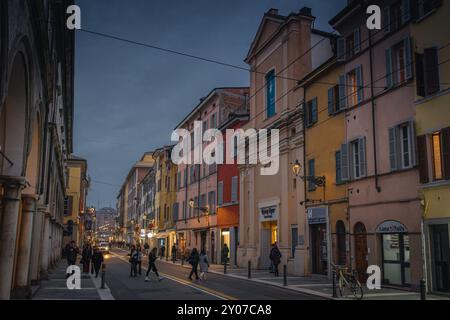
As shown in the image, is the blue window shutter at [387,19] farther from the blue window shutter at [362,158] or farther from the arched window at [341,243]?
the arched window at [341,243]

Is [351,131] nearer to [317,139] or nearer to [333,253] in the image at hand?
[317,139]

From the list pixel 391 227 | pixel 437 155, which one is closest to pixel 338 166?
pixel 391 227

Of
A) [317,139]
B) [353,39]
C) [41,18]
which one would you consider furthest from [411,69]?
[41,18]

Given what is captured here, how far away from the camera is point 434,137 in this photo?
18344 mm

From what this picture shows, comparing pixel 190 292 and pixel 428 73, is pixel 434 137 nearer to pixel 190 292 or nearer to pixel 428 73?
pixel 428 73

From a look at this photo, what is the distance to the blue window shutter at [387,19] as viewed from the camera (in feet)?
69.2

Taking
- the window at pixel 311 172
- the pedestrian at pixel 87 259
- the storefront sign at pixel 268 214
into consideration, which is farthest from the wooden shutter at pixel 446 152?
the pedestrian at pixel 87 259

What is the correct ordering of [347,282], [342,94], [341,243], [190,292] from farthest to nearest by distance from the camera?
[342,94], [341,243], [190,292], [347,282]

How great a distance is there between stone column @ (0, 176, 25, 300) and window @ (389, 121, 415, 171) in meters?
14.3

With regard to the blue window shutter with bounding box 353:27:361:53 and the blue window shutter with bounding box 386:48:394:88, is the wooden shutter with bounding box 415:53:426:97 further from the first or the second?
the blue window shutter with bounding box 353:27:361:53

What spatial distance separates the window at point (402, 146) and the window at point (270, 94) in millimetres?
12707

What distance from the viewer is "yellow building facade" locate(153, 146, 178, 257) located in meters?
59.0

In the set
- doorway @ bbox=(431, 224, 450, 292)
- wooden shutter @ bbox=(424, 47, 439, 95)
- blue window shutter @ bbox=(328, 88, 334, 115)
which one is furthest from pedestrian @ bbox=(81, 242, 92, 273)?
wooden shutter @ bbox=(424, 47, 439, 95)

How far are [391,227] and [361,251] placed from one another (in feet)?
8.22
